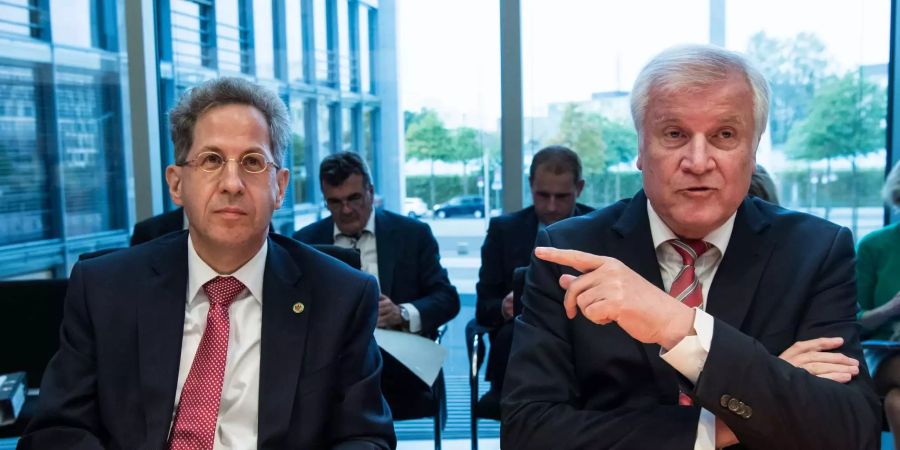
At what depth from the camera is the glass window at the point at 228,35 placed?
5.01m

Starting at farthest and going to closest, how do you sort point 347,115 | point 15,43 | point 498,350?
point 347,115, point 15,43, point 498,350

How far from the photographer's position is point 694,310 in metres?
1.41

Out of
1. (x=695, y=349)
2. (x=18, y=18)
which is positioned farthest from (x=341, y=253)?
(x=18, y=18)

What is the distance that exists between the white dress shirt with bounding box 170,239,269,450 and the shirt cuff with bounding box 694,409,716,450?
0.99 metres

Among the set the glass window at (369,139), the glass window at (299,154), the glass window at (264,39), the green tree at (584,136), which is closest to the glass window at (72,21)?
the glass window at (264,39)

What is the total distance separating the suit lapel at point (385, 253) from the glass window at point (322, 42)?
4.58 ft

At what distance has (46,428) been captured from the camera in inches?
67.4

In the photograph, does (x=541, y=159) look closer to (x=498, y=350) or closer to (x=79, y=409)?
(x=498, y=350)

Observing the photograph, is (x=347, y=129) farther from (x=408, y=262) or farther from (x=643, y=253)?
(x=643, y=253)

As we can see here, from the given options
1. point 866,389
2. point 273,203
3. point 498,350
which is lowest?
point 498,350

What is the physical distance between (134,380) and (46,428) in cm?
21

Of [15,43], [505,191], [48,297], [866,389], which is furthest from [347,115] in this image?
[866,389]

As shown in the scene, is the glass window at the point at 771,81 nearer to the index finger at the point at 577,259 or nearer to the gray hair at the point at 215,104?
the gray hair at the point at 215,104

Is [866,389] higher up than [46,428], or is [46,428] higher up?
[866,389]
